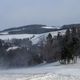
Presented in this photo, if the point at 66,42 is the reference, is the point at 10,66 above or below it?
below

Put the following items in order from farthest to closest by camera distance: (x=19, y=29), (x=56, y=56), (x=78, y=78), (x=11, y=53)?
(x=19, y=29) → (x=11, y=53) → (x=56, y=56) → (x=78, y=78)

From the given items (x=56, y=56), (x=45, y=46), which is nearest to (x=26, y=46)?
(x=45, y=46)

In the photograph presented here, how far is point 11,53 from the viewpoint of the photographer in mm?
42375

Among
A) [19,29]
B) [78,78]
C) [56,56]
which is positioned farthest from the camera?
[19,29]

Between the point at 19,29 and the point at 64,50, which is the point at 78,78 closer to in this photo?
the point at 64,50

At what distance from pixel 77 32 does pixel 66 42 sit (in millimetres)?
6765

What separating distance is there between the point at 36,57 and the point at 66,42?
5728 mm

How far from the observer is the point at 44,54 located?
135 ft

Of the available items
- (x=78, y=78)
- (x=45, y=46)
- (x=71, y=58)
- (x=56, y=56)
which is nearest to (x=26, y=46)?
(x=45, y=46)

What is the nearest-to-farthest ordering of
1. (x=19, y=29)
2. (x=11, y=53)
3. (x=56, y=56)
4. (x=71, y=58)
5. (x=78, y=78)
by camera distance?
1. (x=78, y=78)
2. (x=71, y=58)
3. (x=56, y=56)
4. (x=11, y=53)
5. (x=19, y=29)

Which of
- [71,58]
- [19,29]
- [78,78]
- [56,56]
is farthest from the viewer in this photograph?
[19,29]

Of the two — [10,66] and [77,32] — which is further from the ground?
[77,32]

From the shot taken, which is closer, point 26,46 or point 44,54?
point 44,54

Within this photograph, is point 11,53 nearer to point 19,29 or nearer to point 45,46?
point 45,46
